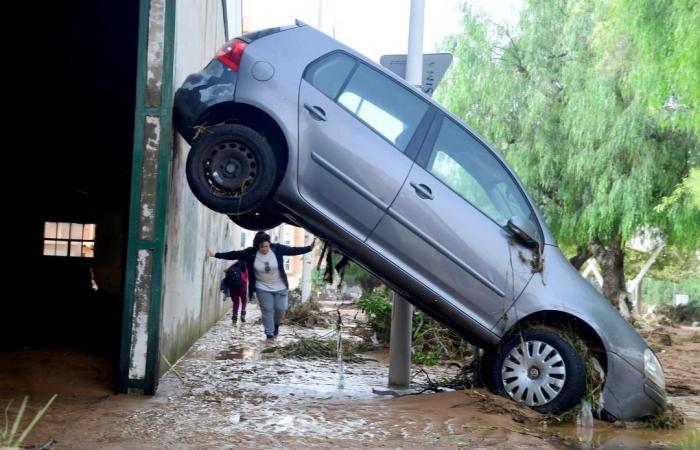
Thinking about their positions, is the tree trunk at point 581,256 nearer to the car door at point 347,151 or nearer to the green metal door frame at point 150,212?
the car door at point 347,151

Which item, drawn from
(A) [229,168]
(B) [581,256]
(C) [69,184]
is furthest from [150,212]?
(B) [581,256]

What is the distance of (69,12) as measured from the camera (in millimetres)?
9148

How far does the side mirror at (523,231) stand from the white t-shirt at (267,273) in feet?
17.2

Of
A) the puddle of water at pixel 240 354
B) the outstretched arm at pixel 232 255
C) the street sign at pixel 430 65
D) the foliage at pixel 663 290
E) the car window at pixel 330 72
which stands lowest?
the foliage at pixel 663 290

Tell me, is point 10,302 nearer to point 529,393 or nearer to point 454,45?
point 529,393

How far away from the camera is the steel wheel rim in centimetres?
621

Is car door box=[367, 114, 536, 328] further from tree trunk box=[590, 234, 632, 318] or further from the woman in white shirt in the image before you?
tree trunk box=[590, 234, 632, 318]

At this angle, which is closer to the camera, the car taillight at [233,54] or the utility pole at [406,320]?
the car taillight at [233,54]

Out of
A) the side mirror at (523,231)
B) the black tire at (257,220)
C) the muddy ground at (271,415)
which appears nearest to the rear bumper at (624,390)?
the muddy ground at (271,415)

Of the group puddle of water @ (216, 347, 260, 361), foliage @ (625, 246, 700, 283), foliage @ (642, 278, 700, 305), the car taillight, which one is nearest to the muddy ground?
puddle of water @ (216, 347, 260, 361)

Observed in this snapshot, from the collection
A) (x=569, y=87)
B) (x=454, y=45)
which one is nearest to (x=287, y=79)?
(x=569, y=87)

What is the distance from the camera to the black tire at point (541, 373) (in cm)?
598

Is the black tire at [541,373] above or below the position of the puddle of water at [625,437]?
above

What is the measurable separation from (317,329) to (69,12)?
7.94m
